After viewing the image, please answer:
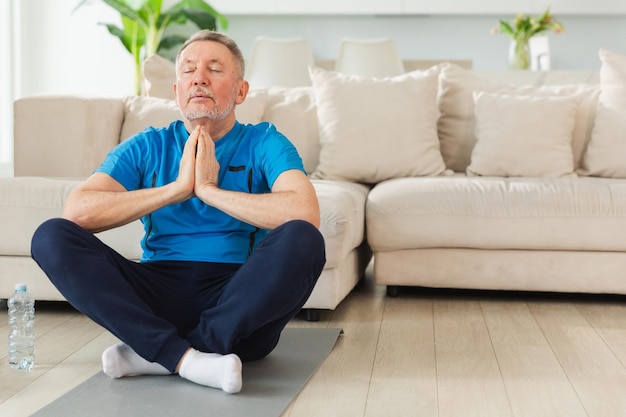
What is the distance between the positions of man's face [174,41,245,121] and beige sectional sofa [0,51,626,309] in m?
0.75

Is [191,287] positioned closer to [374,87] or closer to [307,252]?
[307,252]

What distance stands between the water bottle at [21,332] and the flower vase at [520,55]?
4031 mm

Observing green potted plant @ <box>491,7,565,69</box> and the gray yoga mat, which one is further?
green potted plant @ <box>491,7,565,69</box>

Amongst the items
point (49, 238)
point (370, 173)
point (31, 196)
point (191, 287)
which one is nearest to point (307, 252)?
point (191, 287)

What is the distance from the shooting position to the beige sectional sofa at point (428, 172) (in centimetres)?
335

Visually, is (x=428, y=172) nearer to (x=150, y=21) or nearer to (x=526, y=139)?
(x=526, y=139)

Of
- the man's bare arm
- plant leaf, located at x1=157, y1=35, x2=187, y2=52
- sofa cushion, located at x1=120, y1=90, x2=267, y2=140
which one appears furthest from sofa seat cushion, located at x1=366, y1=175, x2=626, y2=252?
plant leaf, located at x1=157, y1=35, x2=187, y2=52

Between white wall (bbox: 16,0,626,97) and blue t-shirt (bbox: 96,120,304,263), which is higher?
white wall (bbox: 16,0,626,97)

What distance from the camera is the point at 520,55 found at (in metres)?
6.11

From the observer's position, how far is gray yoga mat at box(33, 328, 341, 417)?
2119 millimetres

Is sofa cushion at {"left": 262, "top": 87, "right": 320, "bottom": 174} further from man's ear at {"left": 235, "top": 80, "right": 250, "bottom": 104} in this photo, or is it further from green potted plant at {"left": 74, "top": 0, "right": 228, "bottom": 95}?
green potted plant at {"left": 74, "top": 0, "right": 228, "bottom": 95}

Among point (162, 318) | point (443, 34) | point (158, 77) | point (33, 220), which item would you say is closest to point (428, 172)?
point (158, 77)

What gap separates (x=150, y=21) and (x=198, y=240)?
4872mm

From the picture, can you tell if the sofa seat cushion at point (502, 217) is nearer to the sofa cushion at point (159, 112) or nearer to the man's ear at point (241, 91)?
the sofa cushion at point (159, 112)
